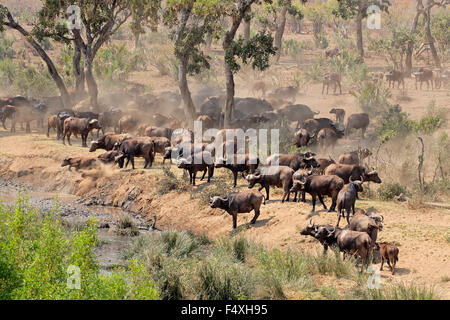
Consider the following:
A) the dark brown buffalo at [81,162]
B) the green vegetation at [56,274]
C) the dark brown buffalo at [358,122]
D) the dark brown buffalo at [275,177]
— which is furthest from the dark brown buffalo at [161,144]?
the green vegetation at [56,274]

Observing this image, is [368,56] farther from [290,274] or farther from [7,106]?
[290,274]

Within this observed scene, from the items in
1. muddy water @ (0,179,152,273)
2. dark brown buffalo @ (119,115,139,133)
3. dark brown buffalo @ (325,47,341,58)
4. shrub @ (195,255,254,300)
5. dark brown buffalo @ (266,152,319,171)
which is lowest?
muddy water @ (0,179,152,273)

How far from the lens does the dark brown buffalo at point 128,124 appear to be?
29.3m

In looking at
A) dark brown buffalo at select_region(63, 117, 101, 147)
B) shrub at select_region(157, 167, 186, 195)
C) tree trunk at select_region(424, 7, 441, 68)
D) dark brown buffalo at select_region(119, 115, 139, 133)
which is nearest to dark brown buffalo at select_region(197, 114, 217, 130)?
dark brown buffalo at select_region(119, 115, 139, 133)

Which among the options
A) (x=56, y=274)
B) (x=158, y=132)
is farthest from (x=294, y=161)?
(x=56, y=274)

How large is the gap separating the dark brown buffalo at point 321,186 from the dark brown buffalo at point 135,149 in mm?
7848

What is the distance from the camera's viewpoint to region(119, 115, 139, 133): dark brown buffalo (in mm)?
29281

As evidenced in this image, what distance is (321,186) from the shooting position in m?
17.0

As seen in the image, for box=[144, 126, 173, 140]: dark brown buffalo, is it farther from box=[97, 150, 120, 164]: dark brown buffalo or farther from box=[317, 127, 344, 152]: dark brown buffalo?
box=[317, 127, 344, 152]: dark brown buffalo

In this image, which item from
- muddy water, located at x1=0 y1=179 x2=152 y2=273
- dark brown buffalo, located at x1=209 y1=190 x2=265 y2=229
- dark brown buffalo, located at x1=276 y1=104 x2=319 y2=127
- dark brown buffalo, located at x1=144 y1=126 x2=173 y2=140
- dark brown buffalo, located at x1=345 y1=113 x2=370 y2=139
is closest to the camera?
muddy water, located at x1=0 y1=179 x2=152 y2=273

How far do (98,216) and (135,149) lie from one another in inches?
137

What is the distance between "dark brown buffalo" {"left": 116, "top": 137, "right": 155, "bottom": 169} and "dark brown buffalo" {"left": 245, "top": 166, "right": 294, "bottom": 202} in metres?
6.13

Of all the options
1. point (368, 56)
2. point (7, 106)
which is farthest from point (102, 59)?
point (368, 56)

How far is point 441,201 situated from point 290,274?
881 centimetres
